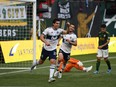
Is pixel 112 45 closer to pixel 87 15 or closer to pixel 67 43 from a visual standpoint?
pixel 87 15

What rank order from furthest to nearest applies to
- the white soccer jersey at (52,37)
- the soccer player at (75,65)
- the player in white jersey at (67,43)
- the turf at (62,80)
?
the soccer player at (75,65), the player in white jersey at (67,43), the white soccer jersey at (52,37), the turf at (62,80)

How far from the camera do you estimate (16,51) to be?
25.8m

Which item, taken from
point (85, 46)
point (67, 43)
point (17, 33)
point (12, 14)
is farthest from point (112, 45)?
point (67, 43)

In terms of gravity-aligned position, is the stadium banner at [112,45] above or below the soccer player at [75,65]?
below

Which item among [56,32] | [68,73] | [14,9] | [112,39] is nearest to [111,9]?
[112,39]

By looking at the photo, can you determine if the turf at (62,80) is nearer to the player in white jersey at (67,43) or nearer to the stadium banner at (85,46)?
the player in white jersey at (67,43)

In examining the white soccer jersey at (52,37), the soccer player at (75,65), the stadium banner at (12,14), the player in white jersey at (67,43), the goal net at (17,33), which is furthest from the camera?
the stadium banner at (12,14)

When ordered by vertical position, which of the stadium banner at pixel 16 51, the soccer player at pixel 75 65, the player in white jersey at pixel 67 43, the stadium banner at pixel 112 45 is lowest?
the stadium banner at pixel 112 45

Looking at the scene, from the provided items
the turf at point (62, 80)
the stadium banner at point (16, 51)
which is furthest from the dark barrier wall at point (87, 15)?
the turf at point (62, 80)

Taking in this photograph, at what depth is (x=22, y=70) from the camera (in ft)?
69.6

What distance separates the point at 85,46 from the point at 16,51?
869 cm

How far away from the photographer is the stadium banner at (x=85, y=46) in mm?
32325

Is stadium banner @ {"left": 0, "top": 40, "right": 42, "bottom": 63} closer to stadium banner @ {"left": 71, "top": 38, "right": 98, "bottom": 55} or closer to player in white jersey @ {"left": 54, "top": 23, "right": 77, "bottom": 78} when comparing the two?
stadium banner @ {"left": 71, "top": 38, "right": 98, "bottom": 55}

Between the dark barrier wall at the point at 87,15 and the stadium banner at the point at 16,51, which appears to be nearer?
the stadium banner at the point at 16,51
